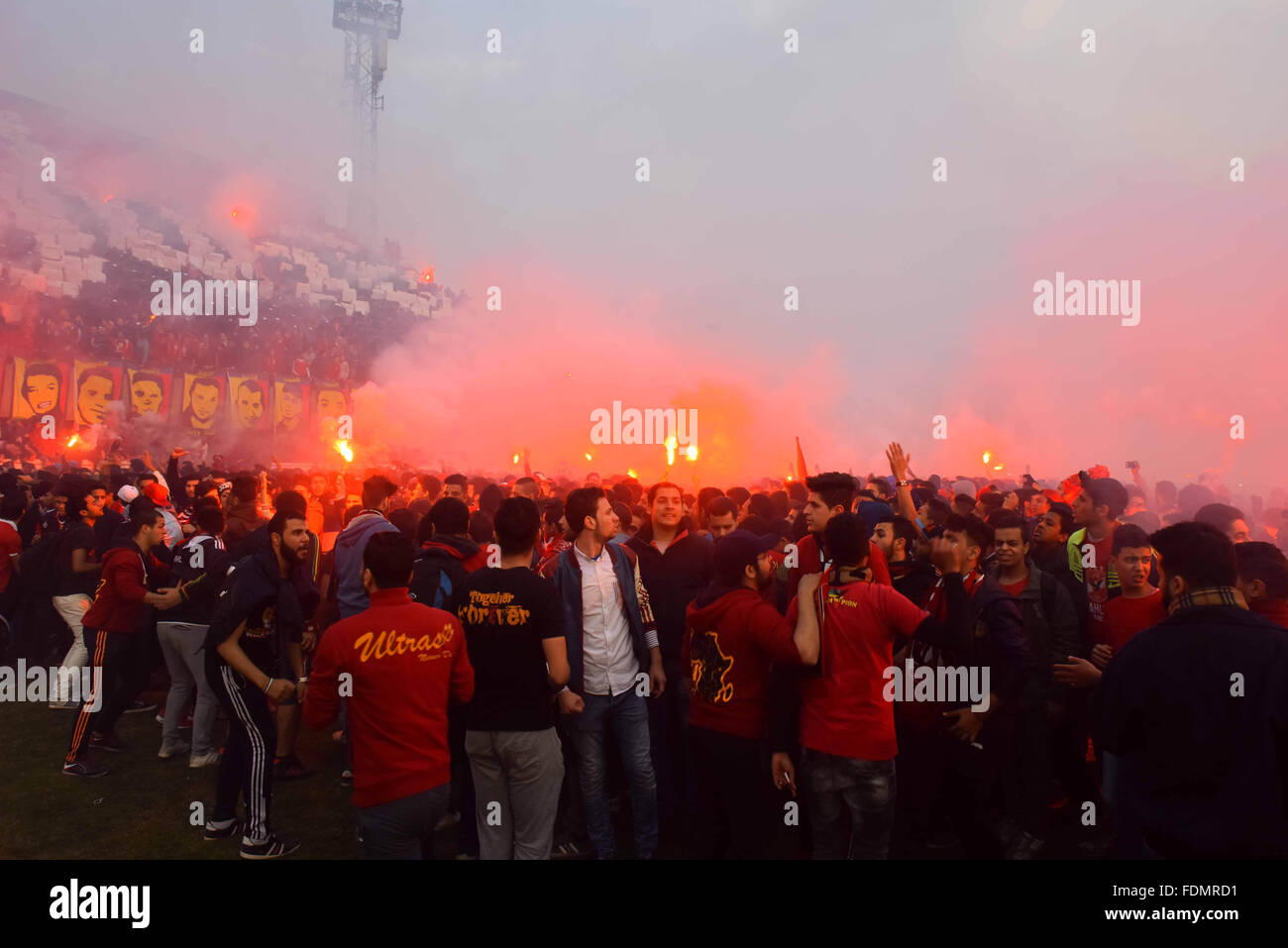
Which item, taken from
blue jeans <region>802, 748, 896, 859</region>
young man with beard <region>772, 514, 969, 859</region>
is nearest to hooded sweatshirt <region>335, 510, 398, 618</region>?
young man with beard <region>772, 514, 969, 859</region>

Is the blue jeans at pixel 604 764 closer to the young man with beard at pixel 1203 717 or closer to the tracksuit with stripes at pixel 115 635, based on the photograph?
the young man with beard at pixel 1203 717

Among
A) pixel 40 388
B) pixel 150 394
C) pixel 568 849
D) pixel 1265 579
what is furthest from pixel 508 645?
pixel 150 394

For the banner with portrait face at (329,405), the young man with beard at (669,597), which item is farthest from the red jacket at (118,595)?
the banner with portrait face at (329,405)

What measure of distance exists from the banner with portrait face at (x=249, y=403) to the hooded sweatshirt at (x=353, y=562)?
36.8 meters

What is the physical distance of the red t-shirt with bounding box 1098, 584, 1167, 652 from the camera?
4.66m

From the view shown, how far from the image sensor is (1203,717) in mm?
2738

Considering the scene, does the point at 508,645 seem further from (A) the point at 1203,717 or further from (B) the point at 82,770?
(B) the point at 82,770

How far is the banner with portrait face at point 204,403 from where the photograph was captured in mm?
34688

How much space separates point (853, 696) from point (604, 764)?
Result: 1.98 m

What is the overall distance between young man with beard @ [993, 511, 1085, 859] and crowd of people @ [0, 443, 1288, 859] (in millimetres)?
21

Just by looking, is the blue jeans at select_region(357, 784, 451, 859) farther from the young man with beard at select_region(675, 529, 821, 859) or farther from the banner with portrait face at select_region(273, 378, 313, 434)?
the banner with portrait face at select_region(273, 378, 313, 434)

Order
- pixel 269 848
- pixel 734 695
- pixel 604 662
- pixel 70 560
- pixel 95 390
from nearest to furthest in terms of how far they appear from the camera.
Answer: pixel 734 695 → pixel 604 662 → pixel 269 848 → pixel 70 560 → pixel 95 390
